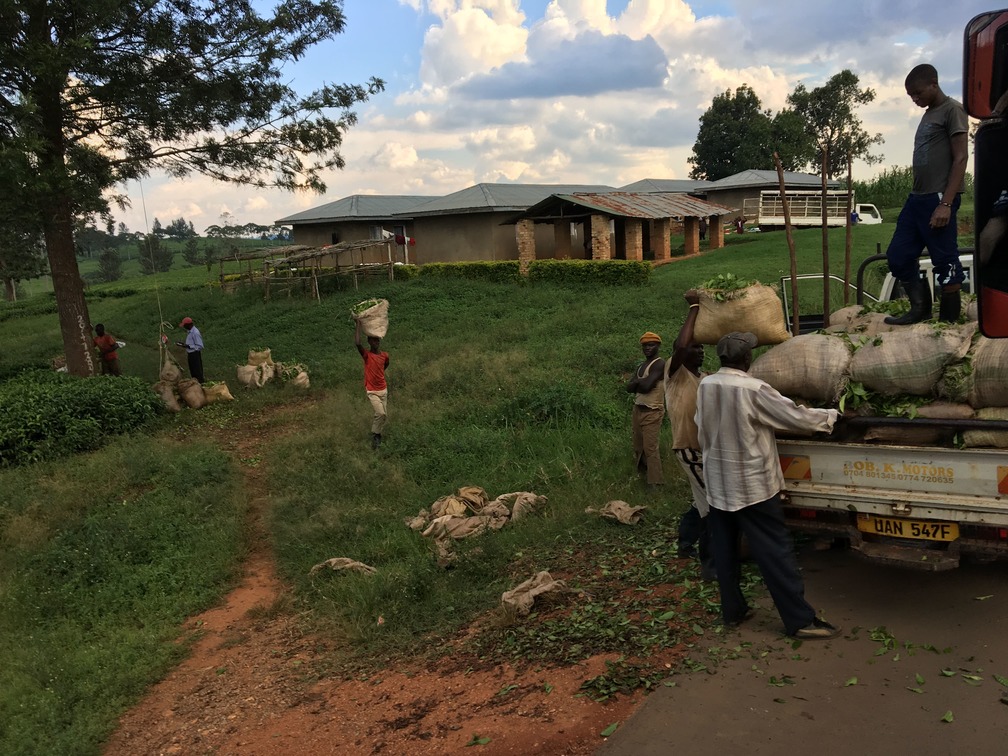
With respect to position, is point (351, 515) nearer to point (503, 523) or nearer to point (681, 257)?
point (503, 523)

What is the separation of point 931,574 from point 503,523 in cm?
342

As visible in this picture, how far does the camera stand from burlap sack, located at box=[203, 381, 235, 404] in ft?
43.3

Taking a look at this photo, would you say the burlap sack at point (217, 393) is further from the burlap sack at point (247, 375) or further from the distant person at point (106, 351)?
the distant person at point (106, 351)

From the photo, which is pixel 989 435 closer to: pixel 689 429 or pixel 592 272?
pixel 689 429

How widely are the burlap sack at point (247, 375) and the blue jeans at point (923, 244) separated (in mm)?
11556

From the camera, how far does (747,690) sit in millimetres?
3801

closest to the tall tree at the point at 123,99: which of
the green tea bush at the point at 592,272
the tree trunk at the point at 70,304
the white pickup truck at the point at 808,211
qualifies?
the tree trunk at the point at 70,304

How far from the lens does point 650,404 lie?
22.6ft

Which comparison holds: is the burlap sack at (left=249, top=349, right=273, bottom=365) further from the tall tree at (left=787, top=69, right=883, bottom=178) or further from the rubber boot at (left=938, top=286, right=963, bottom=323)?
the tall tree at (left=787, top=69, right=883, bottom=178)

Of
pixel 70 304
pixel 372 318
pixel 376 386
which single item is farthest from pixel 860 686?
pixel 70 304

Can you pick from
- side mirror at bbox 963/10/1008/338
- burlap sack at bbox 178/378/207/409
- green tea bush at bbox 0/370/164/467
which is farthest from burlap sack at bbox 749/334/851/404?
burlap sack at bbox 178/378/207/409

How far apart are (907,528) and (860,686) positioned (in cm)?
93

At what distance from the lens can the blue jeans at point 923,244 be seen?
5.06 meters

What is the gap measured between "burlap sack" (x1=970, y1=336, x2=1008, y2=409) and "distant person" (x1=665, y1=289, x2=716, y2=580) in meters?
1.54
